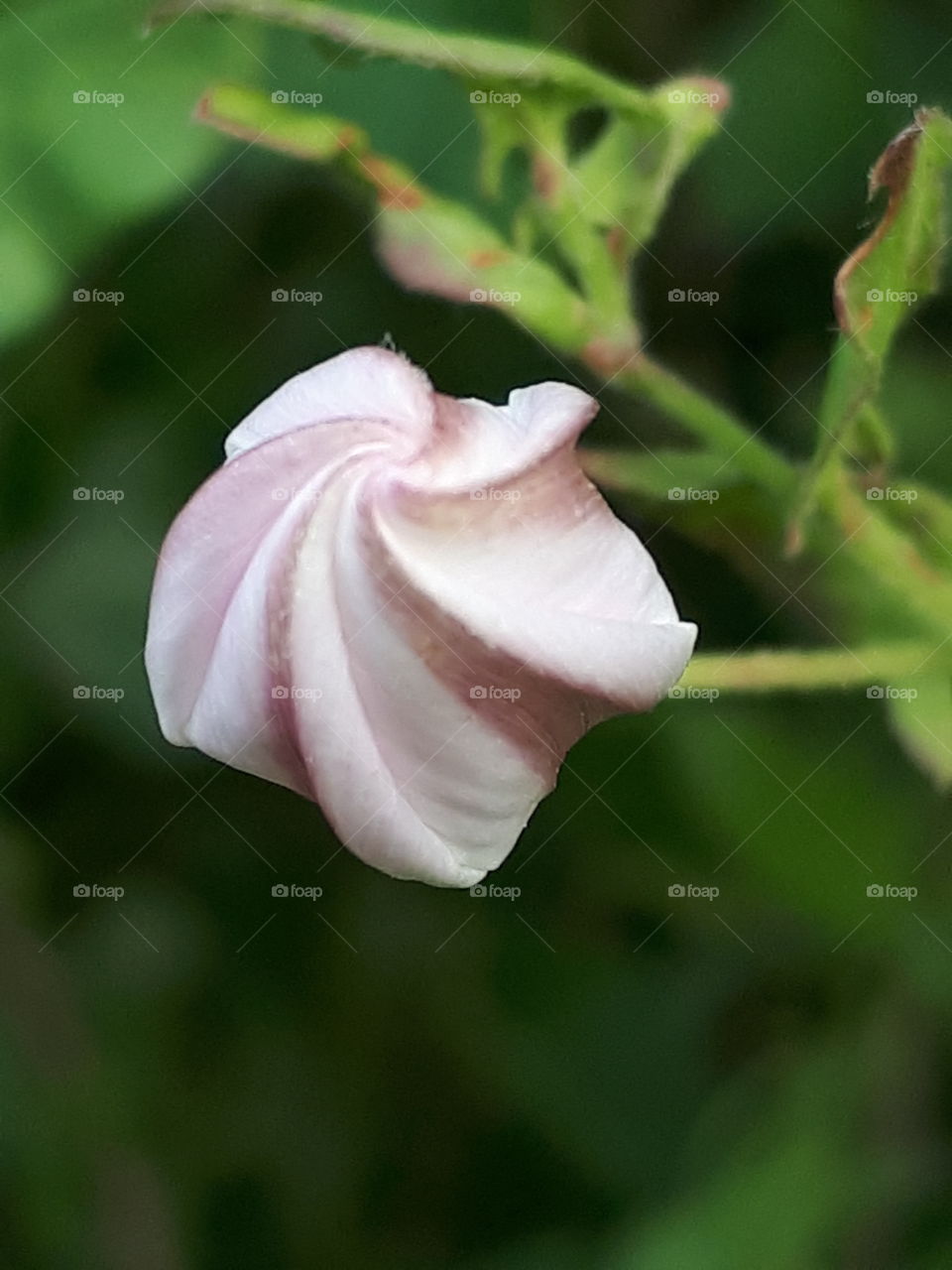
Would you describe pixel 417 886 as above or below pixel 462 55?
below

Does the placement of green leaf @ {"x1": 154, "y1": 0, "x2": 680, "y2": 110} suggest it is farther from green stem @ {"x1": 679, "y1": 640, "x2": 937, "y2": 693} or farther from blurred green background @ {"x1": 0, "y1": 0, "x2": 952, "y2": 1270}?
green stem @ {"x1": 679, "y1": 640, "x2": 937, "y2": 693}

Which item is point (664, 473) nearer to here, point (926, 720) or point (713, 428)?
point (713, 428)

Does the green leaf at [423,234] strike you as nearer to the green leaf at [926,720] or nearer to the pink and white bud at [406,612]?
the pink and white bud at [406,612]

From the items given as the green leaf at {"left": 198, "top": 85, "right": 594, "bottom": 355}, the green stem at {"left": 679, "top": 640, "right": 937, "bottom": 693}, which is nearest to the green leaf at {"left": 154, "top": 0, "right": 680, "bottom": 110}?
the green leaf at {"left": 198, "top": 85, "right": 594, "bottom": 355}

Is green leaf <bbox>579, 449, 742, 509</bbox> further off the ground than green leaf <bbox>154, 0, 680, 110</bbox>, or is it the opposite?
green leaf <bbox>154, 0, 680, 110</bbox>

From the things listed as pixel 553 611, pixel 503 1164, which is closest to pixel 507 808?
pixel 553 611

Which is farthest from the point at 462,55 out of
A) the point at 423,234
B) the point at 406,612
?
the point at 406,612
